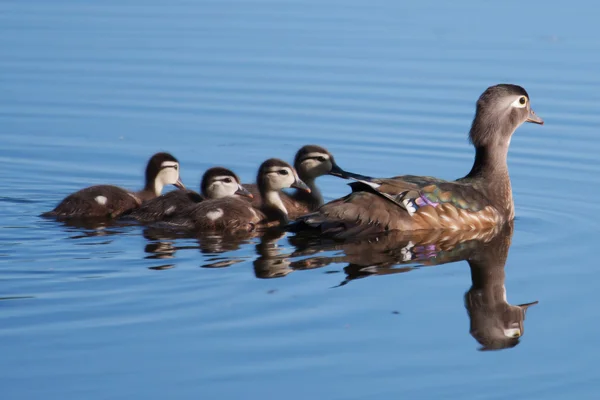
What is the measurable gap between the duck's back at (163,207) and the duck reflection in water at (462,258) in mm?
1127

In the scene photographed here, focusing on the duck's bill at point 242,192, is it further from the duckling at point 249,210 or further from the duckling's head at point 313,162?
the duckling's head at point 313,162

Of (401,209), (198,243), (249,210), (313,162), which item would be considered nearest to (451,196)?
(401,209)

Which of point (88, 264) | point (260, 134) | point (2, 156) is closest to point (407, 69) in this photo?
point (260, 134)

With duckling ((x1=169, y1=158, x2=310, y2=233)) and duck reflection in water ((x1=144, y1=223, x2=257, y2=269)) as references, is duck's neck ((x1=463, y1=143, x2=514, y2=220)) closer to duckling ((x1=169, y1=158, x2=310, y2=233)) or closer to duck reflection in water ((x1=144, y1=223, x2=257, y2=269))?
duckling ((x1=169, y1=158, x2=310, y2=233))

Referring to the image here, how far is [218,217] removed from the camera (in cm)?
1135

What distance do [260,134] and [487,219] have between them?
14.2 feet

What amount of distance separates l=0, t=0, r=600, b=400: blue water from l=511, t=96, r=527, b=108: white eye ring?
1.06 metres

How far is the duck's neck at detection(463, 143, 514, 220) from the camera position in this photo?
12047 millimetres

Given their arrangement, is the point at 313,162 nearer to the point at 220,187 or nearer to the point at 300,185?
the point at 300,185

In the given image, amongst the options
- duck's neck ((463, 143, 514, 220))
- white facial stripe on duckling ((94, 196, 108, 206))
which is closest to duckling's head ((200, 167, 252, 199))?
white facial stripe on duckling ((94, 196, 108, 206))

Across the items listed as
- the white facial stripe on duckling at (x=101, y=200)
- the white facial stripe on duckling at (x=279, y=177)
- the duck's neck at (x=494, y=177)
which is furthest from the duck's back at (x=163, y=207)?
the duck's neck at (x=494, y=177)

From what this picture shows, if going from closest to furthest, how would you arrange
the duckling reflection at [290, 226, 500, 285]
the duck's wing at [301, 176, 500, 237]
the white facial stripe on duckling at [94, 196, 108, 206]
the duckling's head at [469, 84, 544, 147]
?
the duckling reflection at [290, 226, 500, 285], the duck's wing at [301, 176, 500, 237], the white facial stripe on duckling at [94, 196, 108, 206], the duckling's head at [469, 84, 544, 147]

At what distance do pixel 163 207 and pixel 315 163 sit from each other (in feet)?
6.07

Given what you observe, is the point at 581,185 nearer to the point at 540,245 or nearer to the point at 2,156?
the point at 540,245
